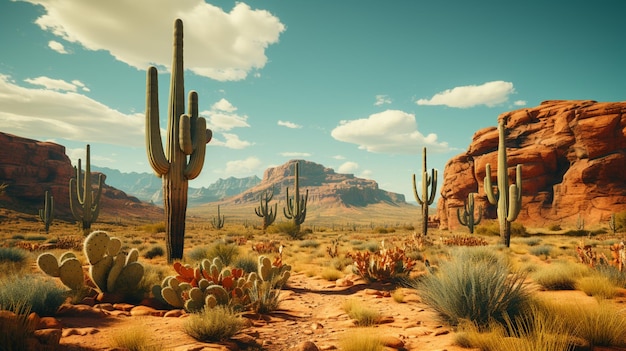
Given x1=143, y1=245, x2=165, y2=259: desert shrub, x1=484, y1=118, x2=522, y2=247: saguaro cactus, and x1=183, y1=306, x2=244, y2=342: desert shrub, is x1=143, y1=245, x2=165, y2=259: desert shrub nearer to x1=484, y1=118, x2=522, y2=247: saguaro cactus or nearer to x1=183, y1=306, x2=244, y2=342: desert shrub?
x1=183, y1=306, x2=244, y2=342: desert shrub

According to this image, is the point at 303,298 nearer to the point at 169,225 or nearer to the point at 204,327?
the point at 204,327

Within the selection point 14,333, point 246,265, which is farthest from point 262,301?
point 246,265

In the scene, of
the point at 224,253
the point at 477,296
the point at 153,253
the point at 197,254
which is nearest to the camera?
the point at 477,296

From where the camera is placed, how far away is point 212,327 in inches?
165

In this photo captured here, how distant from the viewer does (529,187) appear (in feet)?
127

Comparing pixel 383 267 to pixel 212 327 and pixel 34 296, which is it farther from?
pixel 34 296

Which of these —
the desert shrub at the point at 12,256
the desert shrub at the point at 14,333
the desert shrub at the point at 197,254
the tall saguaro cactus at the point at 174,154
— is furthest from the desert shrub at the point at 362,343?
the desert shrub at the point at 12,256

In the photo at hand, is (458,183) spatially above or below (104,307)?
above

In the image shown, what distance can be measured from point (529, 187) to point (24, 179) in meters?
82.8

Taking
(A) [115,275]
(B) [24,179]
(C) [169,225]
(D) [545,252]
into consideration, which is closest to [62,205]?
(B) [24,179]

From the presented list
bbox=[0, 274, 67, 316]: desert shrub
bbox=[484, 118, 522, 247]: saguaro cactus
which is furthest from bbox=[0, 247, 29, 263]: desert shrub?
bbox=[484, 118, 522, 247]: saguaro cactus

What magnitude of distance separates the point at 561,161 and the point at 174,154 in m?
43.4

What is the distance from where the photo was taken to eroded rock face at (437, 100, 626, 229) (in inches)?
1324

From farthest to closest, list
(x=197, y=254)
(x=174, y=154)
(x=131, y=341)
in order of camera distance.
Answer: (x=197, y=254)
(x=174, y=154)
(x=131, y=341)
